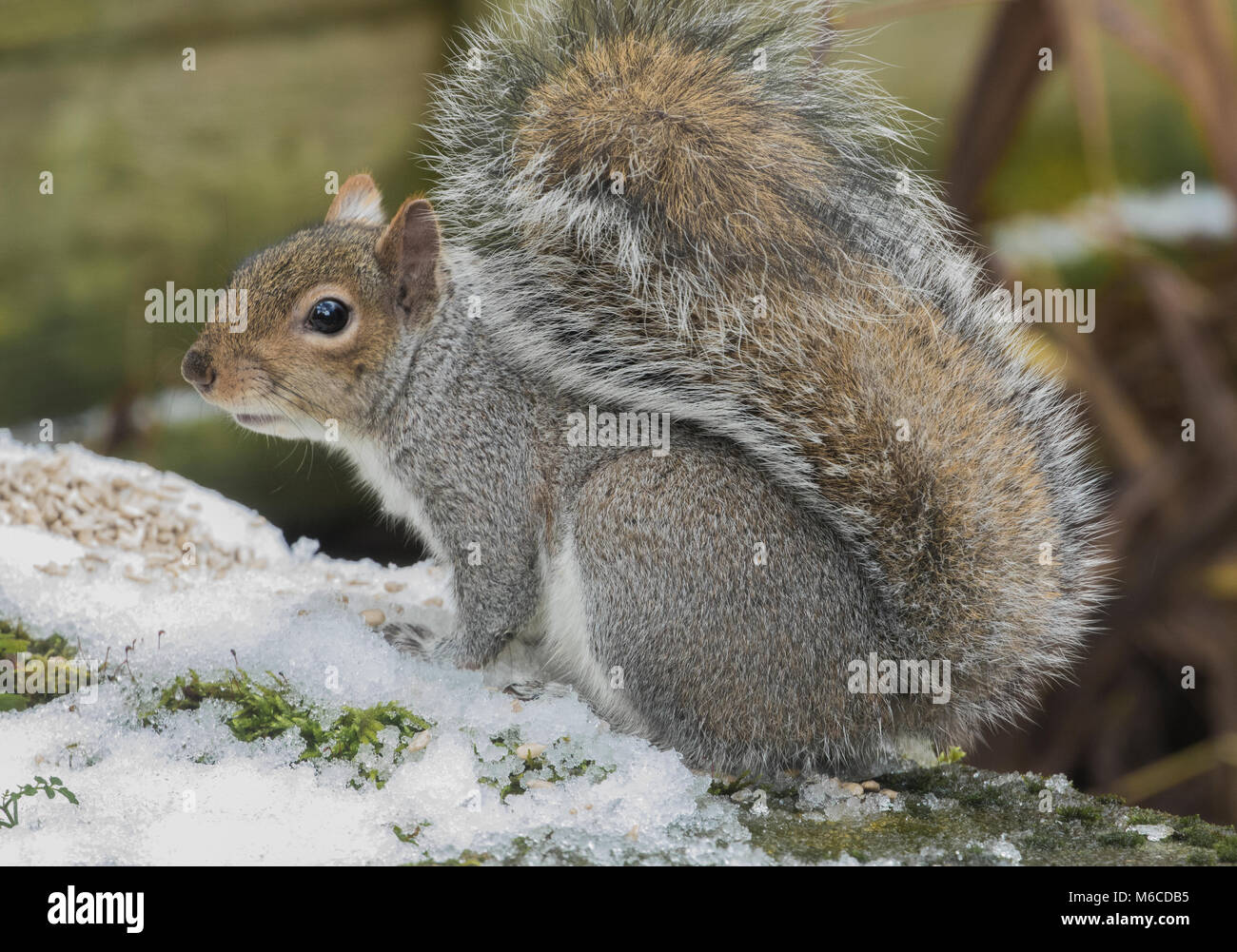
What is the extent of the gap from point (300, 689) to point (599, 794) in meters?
0.47

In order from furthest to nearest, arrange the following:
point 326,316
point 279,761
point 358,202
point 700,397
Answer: point 358,202
point 326,316
point 700,397
point 279,761

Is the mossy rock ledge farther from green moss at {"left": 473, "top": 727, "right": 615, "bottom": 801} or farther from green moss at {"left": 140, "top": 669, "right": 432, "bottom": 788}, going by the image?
green moss at {"left": 140, "top": 669, "right": 432, "bottom": 788}

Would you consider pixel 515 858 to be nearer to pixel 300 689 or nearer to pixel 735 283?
pixel 300 689

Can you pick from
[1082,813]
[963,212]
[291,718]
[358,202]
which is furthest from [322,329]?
[963,212]

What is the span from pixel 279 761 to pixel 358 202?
1078 millimetres

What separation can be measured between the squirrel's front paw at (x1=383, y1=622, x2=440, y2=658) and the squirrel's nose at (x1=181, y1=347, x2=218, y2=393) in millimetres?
497

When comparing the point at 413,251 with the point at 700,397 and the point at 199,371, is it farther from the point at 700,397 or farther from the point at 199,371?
the point at 700,397

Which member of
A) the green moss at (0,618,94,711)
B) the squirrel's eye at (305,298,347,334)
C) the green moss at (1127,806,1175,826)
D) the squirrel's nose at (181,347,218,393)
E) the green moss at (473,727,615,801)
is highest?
the squirrel's eye at (305,298,347,334)

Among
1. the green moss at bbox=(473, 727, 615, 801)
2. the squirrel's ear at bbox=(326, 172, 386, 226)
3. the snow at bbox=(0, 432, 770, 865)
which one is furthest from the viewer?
the squirrel's ear at bbox=(326, 172, 386, 226)

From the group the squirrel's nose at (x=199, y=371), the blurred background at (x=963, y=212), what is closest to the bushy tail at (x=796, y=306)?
the squirrel's nose at (x=199, y=371)

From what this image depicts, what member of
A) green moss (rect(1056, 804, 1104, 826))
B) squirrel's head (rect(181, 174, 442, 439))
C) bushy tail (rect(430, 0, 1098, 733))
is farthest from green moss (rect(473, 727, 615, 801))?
green moss (rect(1056, 804, 1104, 826))

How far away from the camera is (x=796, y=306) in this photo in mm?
1681

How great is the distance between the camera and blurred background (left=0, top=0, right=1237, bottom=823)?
314 cm

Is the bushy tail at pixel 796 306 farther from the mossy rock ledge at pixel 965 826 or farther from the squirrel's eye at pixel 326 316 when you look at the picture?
the squirrel's eye at pixel 326 316
